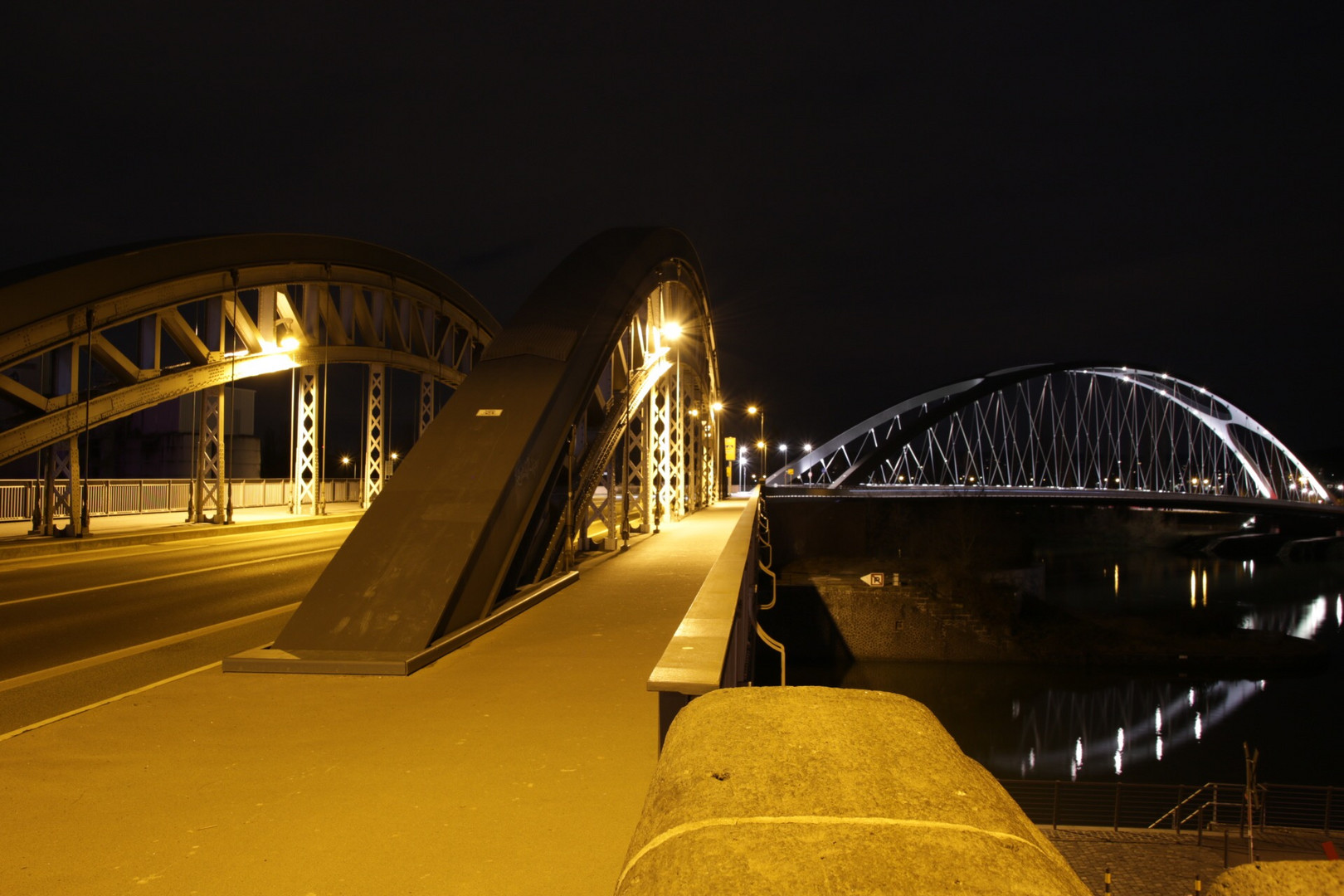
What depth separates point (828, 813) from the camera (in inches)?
71.6

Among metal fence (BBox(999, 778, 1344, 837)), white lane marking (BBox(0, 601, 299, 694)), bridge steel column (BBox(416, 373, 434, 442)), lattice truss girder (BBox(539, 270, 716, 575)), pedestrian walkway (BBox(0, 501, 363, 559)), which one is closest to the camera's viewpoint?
white lane marking (BBox(0, 601, 299, 694))

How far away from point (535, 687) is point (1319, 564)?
292 feet

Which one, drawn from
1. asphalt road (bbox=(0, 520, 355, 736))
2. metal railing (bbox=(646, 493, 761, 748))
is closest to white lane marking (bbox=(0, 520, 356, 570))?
asphalt road (bbox=(0, 520, 355, 736))

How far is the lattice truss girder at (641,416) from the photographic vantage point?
12.1 m

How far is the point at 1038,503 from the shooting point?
2319 inches

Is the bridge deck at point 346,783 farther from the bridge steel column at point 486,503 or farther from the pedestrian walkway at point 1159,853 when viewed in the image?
the pedestrian walkway at point 1159,853

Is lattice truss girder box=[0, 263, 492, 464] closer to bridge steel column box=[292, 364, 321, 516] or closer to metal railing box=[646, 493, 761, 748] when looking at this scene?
bridge steel column box=[292, 364, 321, 516]

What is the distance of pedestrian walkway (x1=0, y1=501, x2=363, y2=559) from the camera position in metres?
15.8

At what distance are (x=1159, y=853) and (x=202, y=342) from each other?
2379 centimetres

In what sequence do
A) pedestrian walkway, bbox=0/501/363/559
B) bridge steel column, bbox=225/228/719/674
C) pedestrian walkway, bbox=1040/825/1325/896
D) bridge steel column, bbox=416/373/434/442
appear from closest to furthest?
bridge steel column, bbox=225/228/719/674 < pedestrian walkway, bbox=1040/825/1325/896 < pedestrian walkway, bbox=0/501/363/559 < bridge steel column, bbox=416/373/434/442

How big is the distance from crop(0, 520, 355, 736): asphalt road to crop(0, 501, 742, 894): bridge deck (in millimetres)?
1076

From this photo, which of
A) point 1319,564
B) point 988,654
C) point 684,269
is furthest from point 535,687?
point 1319,564

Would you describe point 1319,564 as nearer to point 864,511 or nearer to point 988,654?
point 864,511

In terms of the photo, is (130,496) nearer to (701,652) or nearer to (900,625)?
(701,652)
